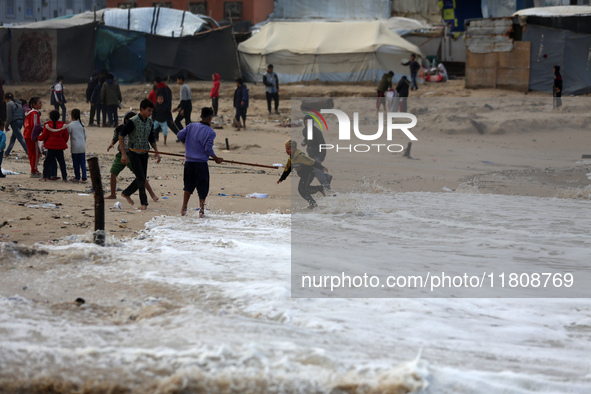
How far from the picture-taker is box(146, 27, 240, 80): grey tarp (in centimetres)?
2541

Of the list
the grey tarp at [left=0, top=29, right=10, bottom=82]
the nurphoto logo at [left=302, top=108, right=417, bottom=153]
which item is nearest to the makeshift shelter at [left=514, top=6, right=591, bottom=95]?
the nurphoto logo at [left=302, top=108, right=417, bottom=153]

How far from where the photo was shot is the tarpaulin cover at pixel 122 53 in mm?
25109

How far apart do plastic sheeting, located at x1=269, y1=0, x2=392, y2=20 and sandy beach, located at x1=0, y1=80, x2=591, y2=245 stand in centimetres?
1023

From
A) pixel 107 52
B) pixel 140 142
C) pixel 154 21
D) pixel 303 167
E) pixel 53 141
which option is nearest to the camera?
pixel 140 142

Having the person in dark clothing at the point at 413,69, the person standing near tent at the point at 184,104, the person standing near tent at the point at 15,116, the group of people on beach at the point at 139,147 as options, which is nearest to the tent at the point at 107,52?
the person in dark clothing at the point at 413,69

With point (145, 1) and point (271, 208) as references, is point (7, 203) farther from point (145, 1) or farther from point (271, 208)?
point (145, 1)

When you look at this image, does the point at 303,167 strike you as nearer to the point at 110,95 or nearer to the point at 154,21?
the point at 110,95

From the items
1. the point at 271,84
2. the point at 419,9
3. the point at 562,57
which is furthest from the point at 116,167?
the point at 419,9

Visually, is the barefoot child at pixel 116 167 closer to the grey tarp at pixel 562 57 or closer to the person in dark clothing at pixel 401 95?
the person in dark clothing at pixel 401 95

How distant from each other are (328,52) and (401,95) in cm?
789

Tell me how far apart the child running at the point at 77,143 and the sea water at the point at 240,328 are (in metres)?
2.89

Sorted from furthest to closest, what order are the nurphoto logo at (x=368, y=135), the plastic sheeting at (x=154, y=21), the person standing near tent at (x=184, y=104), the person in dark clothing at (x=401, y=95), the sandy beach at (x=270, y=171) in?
the plastic sheeting at (x=154, y=21) < the person in dark clothing at (x=401, y=95) < the nurphoto logo at (x=368, y=135) < the person standing near tent at (x=184, y=104) < the sandy beach at (x=270, y=171)

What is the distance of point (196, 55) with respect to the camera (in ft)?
84.1

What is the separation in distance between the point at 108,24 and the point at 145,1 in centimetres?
699
